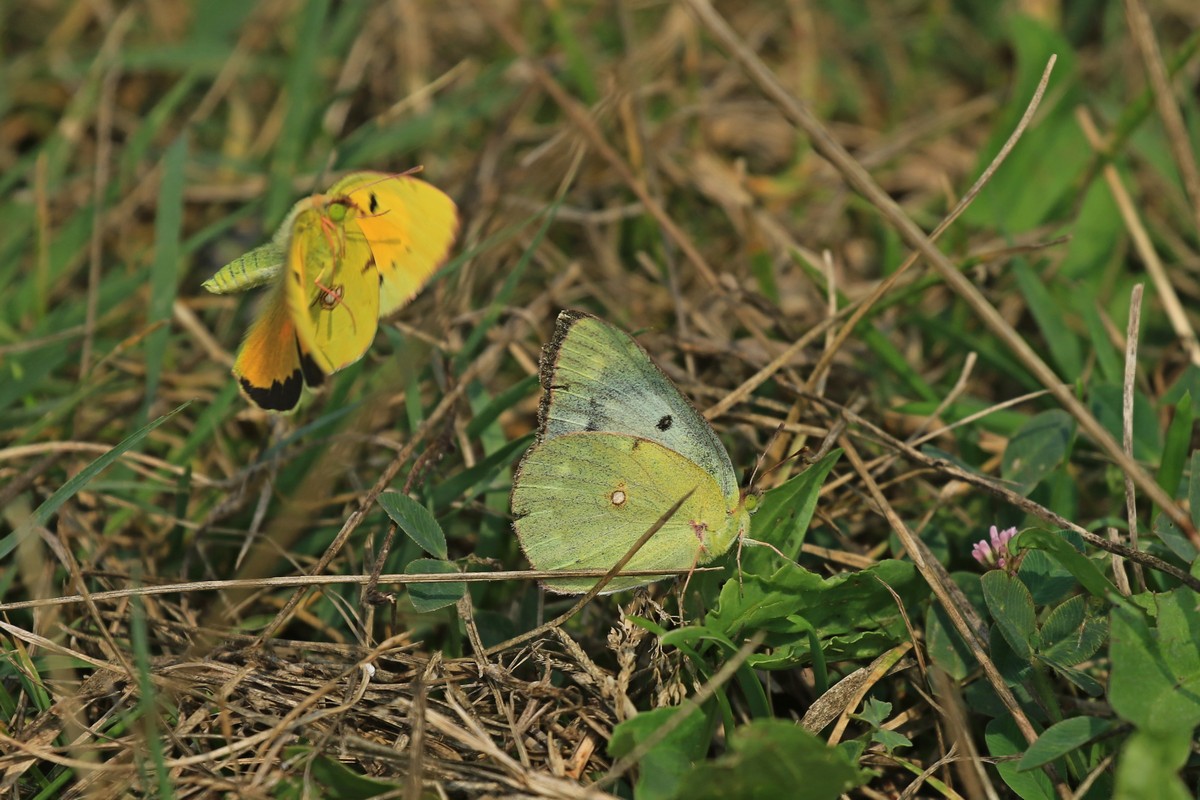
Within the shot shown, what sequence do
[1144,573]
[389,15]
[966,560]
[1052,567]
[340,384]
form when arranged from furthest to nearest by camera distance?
[389,15] → [340,384] → [966,560] → [1144,573] → [1052,567]

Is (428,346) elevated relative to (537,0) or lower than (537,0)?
lower

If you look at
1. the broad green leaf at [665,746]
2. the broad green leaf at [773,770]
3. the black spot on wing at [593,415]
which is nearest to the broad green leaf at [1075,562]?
the broad green leaf at [773,770]

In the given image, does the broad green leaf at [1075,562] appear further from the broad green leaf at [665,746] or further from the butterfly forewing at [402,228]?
the butterfly forewing at [402,228]

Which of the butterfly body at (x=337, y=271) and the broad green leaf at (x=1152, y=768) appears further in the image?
the butterfly body at (x=337, y=271)

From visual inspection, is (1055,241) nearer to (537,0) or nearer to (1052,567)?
(1052,567)

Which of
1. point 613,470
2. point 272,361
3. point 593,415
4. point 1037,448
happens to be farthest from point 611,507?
point 1037,448

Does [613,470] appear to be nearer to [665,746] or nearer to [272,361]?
[665,746]

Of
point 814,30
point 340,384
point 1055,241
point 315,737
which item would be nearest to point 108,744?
point 315,737

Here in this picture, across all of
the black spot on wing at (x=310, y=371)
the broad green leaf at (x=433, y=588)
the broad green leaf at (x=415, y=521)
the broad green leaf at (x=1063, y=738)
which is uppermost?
the black spot on wing at (x=310, y=371)

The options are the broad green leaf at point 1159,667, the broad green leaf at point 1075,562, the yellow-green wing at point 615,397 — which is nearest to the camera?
the broad green leaf at point 1159,667
